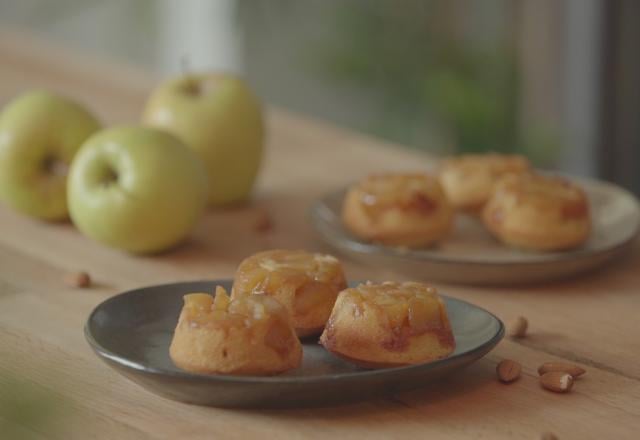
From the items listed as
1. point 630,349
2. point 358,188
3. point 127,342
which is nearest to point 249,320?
point 127,342

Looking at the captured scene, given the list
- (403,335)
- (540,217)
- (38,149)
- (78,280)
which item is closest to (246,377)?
(403,335)

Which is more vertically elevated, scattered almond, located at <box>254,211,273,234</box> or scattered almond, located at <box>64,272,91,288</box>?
scattered almond, located at <box>64,272,91,288</box>

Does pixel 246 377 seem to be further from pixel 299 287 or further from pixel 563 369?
pixel 563 369

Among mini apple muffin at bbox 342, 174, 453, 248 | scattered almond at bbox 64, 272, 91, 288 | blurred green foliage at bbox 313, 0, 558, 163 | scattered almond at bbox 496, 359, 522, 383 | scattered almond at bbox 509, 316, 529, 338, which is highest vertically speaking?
mini apple muffin at bbox 342, 174, 453, 248

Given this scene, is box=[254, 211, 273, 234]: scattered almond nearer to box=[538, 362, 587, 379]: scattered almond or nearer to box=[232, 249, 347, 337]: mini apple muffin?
box=[232, 249, 347, 337]: mini apple muffin

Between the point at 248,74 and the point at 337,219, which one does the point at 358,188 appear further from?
the point at 248,74

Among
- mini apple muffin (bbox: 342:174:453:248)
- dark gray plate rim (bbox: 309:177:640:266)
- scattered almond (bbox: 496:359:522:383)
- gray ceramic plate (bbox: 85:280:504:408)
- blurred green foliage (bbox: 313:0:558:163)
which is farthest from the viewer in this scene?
blurred green foliage (bbox: 313:0:558:163)

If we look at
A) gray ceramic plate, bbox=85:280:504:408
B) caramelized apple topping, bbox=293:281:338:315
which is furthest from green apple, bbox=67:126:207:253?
caramelized apple topping, bbox=293:281:338:315

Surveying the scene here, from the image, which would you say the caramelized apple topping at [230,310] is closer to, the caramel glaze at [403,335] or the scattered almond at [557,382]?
the caramel glaze at [403,335]
